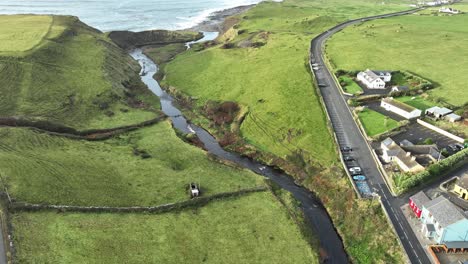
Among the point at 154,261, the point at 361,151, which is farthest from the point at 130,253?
the point at 361,151

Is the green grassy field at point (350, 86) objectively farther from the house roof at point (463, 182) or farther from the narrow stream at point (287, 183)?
the house roof at point (463, 182)

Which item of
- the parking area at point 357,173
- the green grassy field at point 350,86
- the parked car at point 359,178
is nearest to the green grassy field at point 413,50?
the green grassy field at point 350,86

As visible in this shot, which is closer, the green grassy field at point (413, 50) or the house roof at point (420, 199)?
the house roof at point (420, 199)

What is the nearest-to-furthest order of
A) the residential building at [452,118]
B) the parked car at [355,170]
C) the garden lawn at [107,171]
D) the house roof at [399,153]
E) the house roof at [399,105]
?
the garden lawn at [107,171], the house roof at [399,153], the parked car at [355,170], the residential building at [452,118], the house roof at [399,105]

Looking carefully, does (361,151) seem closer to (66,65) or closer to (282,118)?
(282,118)

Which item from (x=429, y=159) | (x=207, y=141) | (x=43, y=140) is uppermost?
(x=429, y=159)

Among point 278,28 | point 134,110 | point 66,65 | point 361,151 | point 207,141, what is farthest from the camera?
point 278,28

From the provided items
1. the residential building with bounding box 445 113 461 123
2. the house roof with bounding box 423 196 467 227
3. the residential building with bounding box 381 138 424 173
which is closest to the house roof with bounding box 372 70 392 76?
the residential building with bounding box 445 113 461 123
